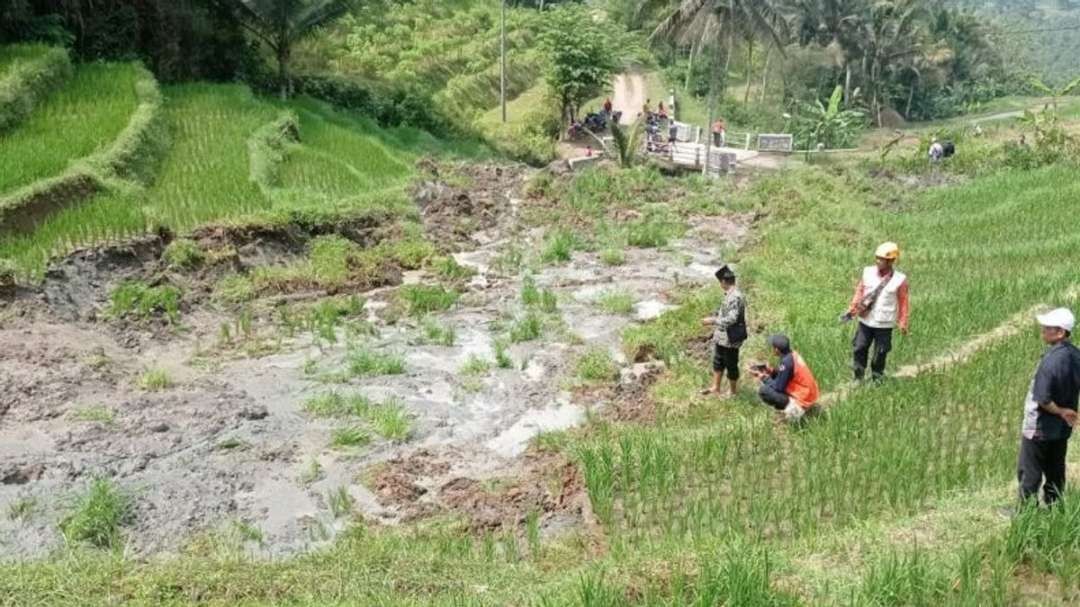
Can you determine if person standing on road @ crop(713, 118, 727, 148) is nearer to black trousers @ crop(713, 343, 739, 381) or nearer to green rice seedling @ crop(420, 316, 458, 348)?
green rice seedling @ crop(420, 316, 458, 348)

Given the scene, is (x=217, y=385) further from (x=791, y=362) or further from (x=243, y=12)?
(x=243, y=12)

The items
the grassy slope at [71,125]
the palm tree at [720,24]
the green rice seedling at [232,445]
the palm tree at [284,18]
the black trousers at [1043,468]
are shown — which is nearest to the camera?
the black trousers at [1043,468]

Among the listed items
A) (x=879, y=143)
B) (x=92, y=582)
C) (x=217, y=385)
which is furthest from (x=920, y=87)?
(x=92, y=582)

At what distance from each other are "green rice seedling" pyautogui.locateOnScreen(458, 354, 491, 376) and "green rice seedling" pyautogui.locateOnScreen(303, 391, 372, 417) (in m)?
1.55

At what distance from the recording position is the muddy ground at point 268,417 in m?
8.02

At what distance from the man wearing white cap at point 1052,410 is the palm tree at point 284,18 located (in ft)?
71.8

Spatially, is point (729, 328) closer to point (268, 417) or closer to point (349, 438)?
point (349, 438)

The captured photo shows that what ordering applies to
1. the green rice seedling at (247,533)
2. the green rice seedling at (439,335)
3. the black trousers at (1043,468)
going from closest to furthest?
the black trousers at (1043,468), the green rice seedling at (247,533), the green rice seedling at (439,335)

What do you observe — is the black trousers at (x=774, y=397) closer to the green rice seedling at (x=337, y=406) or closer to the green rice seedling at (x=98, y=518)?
the green rice seedling at (x=337, y=406)

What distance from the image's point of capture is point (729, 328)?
9.44 m

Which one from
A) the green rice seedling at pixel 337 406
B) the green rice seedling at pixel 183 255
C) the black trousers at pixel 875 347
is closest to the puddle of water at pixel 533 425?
the green rice seedling at pixel 337 406

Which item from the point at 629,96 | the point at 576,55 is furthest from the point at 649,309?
the point at 629,96

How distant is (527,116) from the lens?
32.2 metres

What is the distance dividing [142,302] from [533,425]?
18.9 ft
